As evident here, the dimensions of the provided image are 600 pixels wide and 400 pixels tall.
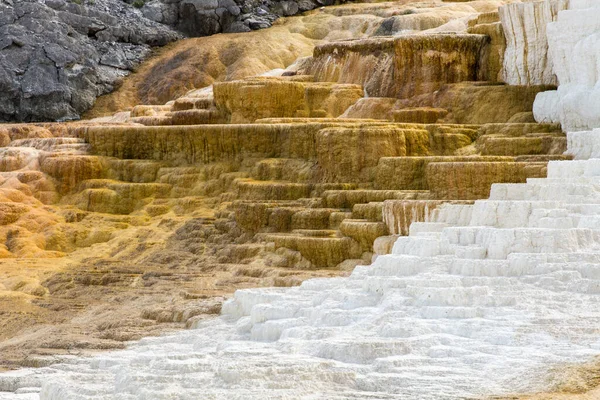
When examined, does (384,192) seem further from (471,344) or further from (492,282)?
(471,344)

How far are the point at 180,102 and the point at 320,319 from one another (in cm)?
1738

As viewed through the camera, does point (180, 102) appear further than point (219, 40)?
No

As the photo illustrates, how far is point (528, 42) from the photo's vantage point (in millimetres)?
25688

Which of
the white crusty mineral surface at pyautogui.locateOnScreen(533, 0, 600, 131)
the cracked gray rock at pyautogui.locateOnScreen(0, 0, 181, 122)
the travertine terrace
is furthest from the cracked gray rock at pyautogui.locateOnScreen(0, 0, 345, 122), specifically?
the white crusty mineral surface at pyautogui.locateOnScreen(533, 0, 600, 131)

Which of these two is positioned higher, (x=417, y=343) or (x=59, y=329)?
(x=417, y=343)

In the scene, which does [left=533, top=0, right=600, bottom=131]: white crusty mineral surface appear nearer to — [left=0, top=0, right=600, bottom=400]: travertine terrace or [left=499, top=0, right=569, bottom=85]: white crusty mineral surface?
[left=0, top=0, right=600, bottom=400]: travertine terrace

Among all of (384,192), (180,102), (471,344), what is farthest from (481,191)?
(180,102)

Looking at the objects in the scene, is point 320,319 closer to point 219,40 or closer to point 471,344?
point 471,344

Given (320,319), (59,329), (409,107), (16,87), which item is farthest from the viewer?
(16,87)

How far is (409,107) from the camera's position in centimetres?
2739

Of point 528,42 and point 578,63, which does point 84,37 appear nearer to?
point 528,42

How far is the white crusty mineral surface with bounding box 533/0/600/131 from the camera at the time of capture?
2100cm

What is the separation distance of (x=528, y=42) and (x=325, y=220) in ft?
23.2

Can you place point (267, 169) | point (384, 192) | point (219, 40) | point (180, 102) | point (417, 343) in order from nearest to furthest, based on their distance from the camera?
point (417, 343) → point (384, 192) → point (267, 169) → point (180, 102) → point (219, 40)
